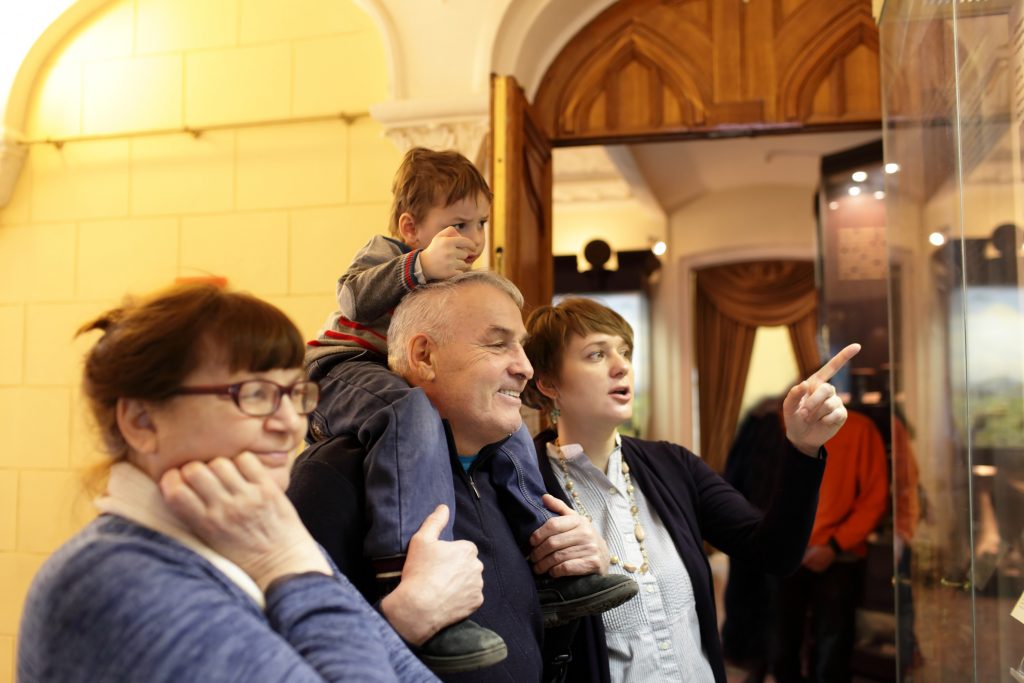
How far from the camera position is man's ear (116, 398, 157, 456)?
1.12 meters

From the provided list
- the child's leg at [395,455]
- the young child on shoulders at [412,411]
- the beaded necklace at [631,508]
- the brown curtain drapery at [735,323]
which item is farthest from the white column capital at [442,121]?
the brown curtain drapery at [735,323]

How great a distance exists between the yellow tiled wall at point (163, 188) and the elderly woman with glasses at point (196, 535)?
105 inches

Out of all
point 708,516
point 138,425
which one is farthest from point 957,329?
point 138,425

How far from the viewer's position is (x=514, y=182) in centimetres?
333

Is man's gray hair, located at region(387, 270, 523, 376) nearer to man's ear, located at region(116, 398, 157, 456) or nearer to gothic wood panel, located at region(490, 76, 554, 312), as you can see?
man's ear, located at region(116, 398, 157, 456)

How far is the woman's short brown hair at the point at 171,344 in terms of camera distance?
112cm

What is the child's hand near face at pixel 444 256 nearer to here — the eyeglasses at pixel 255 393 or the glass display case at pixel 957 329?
the eyeglasses at pixel 255 393

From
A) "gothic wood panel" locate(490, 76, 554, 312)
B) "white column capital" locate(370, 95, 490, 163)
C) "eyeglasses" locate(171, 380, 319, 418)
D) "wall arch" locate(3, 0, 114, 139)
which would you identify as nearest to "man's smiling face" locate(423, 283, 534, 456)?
"eyeglasses" locate(171, 380, 319, 418)

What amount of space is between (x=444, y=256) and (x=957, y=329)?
1.19m

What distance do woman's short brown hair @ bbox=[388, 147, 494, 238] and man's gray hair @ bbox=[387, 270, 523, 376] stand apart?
31cm

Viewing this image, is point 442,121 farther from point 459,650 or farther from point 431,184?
point 459,650

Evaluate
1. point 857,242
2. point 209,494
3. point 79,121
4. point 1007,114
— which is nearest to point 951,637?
point 1007,114

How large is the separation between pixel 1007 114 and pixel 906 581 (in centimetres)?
180

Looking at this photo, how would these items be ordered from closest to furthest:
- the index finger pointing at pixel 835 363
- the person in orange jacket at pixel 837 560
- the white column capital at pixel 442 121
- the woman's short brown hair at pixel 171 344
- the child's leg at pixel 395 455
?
the woman's short brown hair at pixel 171 344 → the child's leg at pixel 395 455 → the index finger pointing at pixel 835 363 → the white column capital at pixel 442 121 → the person in orange jacket at pixel 837 560
